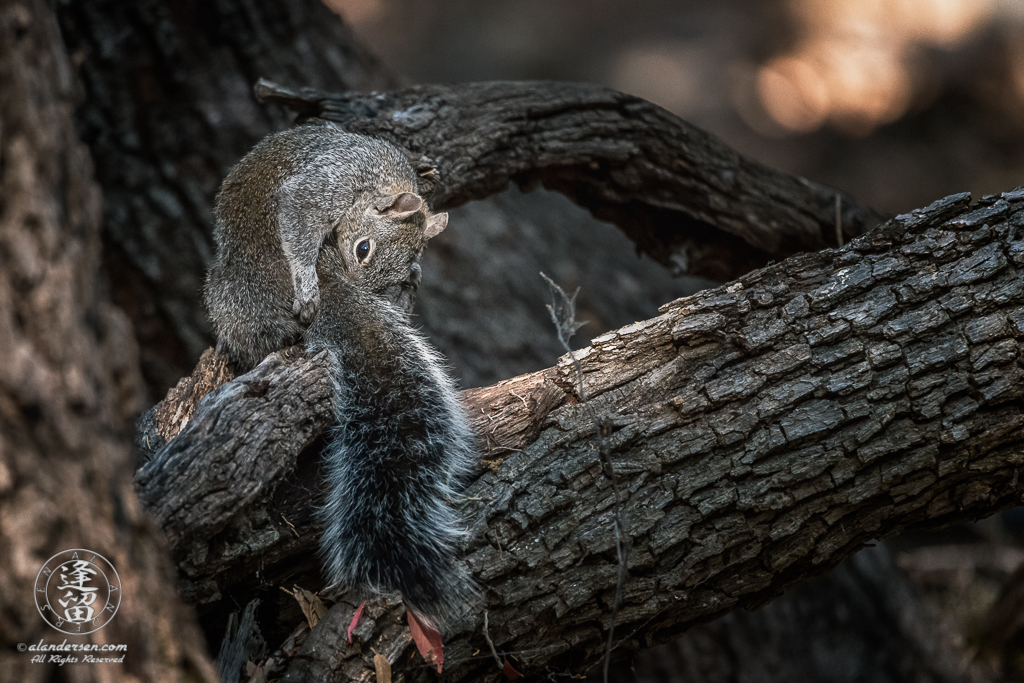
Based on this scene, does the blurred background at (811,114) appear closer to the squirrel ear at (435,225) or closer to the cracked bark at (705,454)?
the squirrel ear at (435,225)

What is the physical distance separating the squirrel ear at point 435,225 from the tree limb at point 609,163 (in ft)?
0.44

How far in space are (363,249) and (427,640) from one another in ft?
5.98

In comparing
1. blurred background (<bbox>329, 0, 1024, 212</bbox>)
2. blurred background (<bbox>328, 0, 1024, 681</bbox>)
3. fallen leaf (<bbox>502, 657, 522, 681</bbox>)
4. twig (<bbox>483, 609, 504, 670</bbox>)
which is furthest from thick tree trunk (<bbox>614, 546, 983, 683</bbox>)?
blurred background (<bbox>329, 0, 1024, 212</bbox>)

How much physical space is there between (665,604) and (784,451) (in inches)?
23.1

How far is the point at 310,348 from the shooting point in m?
2.43

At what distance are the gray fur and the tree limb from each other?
3.14 feet

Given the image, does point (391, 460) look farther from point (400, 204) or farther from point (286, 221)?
point (400, 204)

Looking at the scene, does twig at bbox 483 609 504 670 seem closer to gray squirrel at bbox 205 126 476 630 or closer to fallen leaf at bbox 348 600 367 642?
gray squirrel at bbox 205 126 476 630

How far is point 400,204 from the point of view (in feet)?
10.8

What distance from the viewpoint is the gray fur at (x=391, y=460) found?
200 cm

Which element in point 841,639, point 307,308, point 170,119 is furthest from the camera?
point 841,639

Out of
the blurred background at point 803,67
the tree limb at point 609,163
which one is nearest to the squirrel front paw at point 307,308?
the tree limb at point 609,163

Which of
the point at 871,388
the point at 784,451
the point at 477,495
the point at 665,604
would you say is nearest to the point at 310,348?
the point at 477,495

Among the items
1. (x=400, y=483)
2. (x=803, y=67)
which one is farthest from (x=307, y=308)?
(x=803, y=67)
